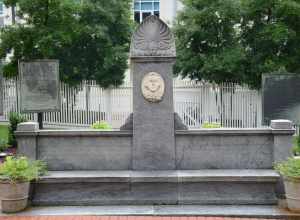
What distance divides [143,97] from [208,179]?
1.82m

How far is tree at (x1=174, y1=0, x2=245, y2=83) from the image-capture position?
18.4 meters

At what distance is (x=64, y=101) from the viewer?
67.2 feet

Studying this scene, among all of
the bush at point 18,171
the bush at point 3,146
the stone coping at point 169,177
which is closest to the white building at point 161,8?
the bush at point 3,146

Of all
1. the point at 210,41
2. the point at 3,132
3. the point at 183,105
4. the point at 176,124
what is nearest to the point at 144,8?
the point at 210,41

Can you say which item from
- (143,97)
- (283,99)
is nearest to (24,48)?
(283,99)

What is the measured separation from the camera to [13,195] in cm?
738

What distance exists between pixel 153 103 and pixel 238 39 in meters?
12.0

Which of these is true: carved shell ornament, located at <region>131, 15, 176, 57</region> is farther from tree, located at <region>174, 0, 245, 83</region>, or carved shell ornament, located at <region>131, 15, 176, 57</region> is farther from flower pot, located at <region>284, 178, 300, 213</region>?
tree, located at <region>174, 0, 245, 83</region>

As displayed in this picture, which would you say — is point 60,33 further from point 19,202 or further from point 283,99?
point 19,202

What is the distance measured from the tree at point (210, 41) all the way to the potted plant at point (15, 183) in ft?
39.2

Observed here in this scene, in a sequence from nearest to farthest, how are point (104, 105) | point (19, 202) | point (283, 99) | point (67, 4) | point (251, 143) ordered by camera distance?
1. point (19, 202)
2. point (251, 143)
3. point (283, 99)
4. point (67, 4)
5. point (104, 105)

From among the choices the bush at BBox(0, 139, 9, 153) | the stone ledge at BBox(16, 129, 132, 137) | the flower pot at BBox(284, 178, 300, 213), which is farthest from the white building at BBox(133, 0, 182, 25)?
the flower pot at BBox(284, 178, 300, 213)

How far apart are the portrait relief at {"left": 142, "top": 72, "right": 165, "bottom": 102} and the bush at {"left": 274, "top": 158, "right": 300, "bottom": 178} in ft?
7.75

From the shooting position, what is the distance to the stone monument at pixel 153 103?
8258mm
